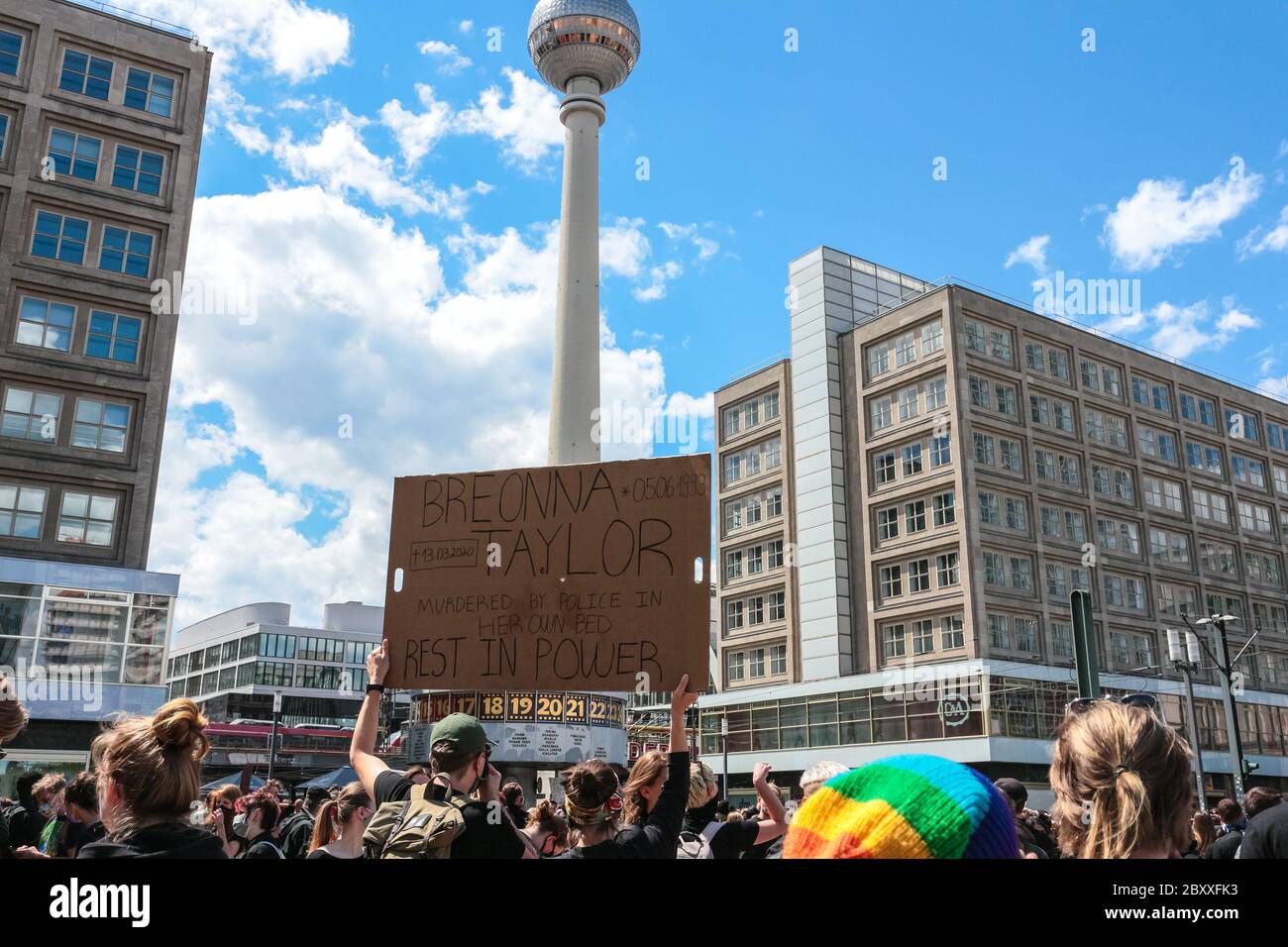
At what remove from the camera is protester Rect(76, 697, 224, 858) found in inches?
126

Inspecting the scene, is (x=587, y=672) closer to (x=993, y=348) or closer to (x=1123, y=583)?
(x=993, y=348)

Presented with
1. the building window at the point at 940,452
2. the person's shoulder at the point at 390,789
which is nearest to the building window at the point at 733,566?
the building window at the point at 940,452

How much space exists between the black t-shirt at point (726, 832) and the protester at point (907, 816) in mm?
4887

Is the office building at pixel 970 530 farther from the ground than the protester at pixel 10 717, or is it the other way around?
the office building at pixel 970 530

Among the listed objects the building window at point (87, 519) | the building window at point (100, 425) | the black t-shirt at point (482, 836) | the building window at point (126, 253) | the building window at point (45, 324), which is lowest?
the black t-shirt at point (482, 836)

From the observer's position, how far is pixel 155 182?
41.3 m

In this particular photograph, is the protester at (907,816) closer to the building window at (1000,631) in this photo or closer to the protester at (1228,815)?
the protester at (1228,815)

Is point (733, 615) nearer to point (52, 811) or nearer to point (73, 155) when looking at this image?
point (73, 155)

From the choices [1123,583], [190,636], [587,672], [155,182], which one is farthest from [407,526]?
[190,636]

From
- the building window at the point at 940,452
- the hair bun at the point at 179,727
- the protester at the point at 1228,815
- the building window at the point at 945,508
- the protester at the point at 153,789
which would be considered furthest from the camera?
the building window at the point at 940,452

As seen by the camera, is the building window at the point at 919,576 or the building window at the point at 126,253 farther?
the building window at the point at 919,576

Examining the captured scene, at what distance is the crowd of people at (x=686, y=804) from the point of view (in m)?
1.62

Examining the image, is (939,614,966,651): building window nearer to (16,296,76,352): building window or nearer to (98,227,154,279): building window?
(98,227,154,279): building window
